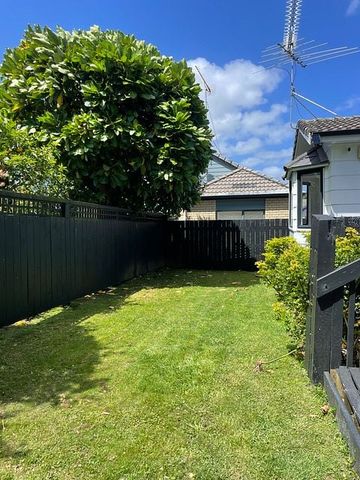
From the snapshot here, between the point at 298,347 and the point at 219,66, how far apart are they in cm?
1893

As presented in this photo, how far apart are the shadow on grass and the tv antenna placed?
987 centimetres

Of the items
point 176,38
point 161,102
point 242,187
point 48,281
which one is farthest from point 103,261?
point 242,187

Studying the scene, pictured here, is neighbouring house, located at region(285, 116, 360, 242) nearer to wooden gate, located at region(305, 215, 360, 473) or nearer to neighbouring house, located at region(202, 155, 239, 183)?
wooden gate, located at region(305, 215, 360, 473)

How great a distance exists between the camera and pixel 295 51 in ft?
40.7

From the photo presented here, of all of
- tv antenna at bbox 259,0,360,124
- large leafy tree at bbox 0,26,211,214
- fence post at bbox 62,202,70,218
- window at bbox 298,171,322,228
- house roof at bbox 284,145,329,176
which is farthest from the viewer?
tv antenna at bbox 259,0,360,124

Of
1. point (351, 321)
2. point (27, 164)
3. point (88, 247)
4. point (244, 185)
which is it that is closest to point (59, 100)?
point (27, 164)

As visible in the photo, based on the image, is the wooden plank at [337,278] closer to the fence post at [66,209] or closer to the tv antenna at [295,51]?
the fence post at [66,209]

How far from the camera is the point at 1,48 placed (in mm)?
9188

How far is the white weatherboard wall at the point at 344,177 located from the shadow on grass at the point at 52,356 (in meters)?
4.75

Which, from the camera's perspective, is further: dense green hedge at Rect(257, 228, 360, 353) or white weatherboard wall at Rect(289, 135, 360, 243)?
white weatherboard wall at Rect(289, 135, 360, 243)

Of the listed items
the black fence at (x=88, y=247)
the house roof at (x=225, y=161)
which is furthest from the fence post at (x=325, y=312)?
the house roof at (x=225, y=161)

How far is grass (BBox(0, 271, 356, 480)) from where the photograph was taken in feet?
7.34

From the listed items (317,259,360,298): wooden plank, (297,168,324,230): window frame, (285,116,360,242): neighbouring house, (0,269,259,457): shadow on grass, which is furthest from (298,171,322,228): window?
(317,259,360,298): wooden plank

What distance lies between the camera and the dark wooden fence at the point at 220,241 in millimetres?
12508
